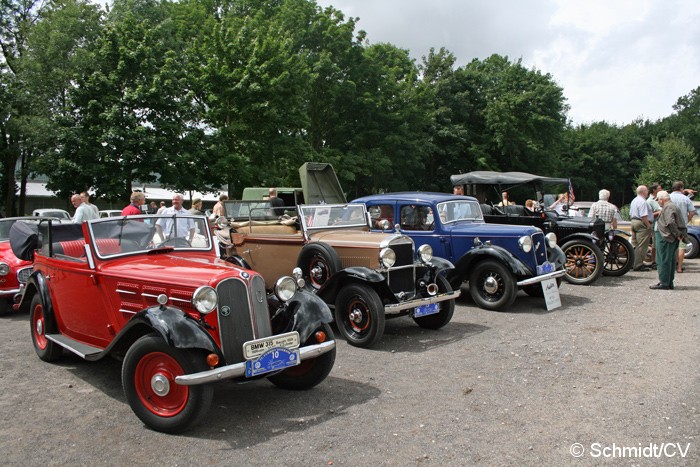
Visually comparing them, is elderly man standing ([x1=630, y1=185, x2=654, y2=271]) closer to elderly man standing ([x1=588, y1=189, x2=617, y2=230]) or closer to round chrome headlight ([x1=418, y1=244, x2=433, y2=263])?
elderly man standing ([x1=588, y1=189, x2=617, y2=230])

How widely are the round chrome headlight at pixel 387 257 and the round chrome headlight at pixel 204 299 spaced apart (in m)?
3.03

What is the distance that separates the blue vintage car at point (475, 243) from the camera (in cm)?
846

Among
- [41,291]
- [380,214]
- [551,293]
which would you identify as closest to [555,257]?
[551,293]

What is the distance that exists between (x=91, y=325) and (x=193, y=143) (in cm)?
1686

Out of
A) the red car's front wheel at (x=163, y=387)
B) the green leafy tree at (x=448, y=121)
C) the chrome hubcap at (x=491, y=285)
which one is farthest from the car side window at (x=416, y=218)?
the green leafy tree at (x=448, y=121)

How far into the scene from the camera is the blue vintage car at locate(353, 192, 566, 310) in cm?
846

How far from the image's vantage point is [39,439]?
13.0ft

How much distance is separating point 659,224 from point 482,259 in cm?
361

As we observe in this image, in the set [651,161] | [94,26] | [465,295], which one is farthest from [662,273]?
[651,161]

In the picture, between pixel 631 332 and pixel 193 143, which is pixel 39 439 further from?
pixel 193 143

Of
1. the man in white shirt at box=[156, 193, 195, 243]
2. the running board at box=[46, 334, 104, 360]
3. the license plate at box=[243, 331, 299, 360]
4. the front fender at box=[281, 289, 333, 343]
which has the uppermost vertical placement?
the man in white shirt at box=[156, 193, 195, 243]

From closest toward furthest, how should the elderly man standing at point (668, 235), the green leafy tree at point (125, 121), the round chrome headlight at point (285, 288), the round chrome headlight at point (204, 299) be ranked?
the round chrome headlight at point (204, 299) < the round chrome headlight at point (285, 288) < the elderly man standing at point (668, 235) < the green leafy tree at point (125, 121)

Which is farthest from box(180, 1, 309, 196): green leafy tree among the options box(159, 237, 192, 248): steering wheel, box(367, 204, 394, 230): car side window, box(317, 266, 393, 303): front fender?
box(159, 237, 192, 248): steering wheel

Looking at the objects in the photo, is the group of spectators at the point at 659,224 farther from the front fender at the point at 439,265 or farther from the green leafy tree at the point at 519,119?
the green leafy tree at the point at 519,119
